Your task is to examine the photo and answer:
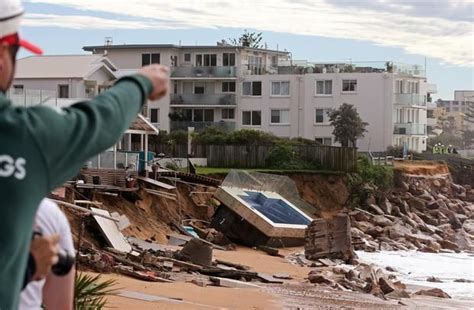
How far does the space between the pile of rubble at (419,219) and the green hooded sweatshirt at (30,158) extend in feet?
117

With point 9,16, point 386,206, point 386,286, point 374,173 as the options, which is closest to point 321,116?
point 374,173

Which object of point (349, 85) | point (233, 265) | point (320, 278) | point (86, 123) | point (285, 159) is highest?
point (349, 85)

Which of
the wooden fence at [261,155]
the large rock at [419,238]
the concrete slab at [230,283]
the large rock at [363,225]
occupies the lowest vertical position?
the large rock at [419,238]

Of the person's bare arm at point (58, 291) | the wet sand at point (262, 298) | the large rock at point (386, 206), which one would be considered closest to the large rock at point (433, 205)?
the large rock at point (386, 206)

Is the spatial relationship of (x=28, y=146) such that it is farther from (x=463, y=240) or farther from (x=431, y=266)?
(x=463, y=240)

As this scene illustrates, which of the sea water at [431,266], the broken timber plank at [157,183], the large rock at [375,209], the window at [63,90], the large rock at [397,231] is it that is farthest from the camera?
the window at [63,90]

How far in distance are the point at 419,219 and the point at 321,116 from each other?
68.9 feet

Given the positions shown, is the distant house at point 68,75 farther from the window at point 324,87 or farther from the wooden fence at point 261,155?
the window at point 324,87

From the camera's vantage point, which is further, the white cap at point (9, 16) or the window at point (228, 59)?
the window at point (228, 59)

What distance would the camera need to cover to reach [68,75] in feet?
175

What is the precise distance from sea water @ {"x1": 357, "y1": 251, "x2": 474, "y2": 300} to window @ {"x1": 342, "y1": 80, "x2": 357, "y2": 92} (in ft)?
101

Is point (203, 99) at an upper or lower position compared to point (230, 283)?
upper

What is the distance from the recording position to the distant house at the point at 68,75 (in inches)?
2073

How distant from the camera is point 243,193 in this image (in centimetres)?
3797
